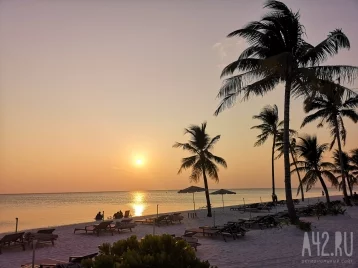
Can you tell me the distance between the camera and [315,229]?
14906mm

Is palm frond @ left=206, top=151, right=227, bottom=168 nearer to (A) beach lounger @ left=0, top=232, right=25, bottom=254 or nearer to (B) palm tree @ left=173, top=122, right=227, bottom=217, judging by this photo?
(B) palm tree @ left=173, top=122, right=227, bottom=217

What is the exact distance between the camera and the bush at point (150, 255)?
4664 mm

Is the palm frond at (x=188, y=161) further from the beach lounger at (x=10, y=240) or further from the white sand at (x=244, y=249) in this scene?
the beach lounger at (x=10, y=240)

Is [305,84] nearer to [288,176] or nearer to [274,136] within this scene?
[288,176]

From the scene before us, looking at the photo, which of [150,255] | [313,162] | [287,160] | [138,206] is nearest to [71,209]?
[138,206]

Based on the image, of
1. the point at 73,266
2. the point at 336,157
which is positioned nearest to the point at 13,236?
the point at 73,266

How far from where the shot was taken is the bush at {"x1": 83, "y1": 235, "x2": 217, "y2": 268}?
4.66 meters

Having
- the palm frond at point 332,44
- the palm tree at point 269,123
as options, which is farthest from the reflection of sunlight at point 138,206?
the palm frond at point 332,44

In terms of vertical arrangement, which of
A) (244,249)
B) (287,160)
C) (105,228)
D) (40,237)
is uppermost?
(287,160)

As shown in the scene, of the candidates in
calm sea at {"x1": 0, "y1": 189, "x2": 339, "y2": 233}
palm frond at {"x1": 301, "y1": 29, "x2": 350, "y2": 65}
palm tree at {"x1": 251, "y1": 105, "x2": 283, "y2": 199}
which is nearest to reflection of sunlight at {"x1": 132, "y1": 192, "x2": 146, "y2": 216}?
calm sea at {"x1": 0, "y1": 189, "x2": 339, "y2": 233}

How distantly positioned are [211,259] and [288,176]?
7.70 m

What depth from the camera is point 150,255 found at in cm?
493

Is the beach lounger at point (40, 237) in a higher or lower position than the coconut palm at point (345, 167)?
lower

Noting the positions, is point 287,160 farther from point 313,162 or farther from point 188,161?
point 313,162
